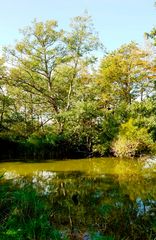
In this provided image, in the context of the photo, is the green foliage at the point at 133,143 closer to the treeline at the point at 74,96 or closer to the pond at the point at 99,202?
the treeline at the point at 74,96

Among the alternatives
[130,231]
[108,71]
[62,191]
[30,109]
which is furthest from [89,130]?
[130,231]

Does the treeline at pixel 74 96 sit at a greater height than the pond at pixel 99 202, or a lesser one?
greater

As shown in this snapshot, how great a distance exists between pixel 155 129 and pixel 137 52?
769 cm

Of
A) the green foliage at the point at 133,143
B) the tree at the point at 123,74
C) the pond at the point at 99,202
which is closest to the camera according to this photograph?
the pond at the point at 99,202

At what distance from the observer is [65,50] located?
2478 cm

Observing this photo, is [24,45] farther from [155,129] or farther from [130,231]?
[130,231]

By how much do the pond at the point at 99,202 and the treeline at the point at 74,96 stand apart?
787 cm

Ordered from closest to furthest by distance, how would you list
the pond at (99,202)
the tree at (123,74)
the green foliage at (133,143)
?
the pond at (99,202) → the green foliage at (133,143) → the tree at (123,74)

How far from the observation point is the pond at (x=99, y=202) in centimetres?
518

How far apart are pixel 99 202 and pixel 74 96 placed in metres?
17.7

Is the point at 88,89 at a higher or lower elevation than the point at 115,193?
higher

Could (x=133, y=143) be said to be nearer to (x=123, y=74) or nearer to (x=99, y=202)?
(x=123, y=74)

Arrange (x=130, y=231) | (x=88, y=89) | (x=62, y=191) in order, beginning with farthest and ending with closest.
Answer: (x=88, y=89)
(x=62, y=191)
(x=130, y=231)

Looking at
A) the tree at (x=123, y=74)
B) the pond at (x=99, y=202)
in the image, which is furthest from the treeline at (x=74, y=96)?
the pond at (x=99, y=202)
